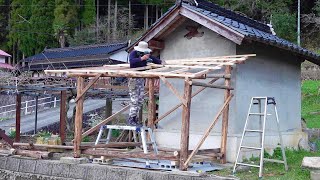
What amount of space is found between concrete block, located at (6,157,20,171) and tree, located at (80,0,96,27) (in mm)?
34681

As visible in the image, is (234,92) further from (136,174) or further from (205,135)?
(136,174)

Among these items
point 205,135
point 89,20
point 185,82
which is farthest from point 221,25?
point 89,20

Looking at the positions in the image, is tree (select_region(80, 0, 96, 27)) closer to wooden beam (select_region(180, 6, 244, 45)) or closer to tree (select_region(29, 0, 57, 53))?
tree (select_region(29, 0, 57, 53))

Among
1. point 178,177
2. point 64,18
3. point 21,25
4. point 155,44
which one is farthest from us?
point 21,25

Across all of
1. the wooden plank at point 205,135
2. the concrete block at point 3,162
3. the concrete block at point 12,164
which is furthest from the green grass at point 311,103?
the concrete block at point 3,162

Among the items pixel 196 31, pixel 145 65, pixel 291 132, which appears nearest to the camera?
pixel 145 65

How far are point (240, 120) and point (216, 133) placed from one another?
2.24 feet

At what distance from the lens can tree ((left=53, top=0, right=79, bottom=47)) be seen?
41.5 meters

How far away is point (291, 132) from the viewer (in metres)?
12.6

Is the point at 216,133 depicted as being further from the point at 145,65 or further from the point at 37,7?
the point at 37,7

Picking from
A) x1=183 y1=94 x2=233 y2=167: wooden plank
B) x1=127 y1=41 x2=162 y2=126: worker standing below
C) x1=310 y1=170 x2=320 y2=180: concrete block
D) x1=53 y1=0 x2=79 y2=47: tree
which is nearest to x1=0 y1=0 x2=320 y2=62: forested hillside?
x1=53 y1=0 x2=79 y2=47: tree

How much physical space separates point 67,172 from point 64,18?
115 feet

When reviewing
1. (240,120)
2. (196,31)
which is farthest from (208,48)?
(240,120)

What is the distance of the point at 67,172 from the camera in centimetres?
917
